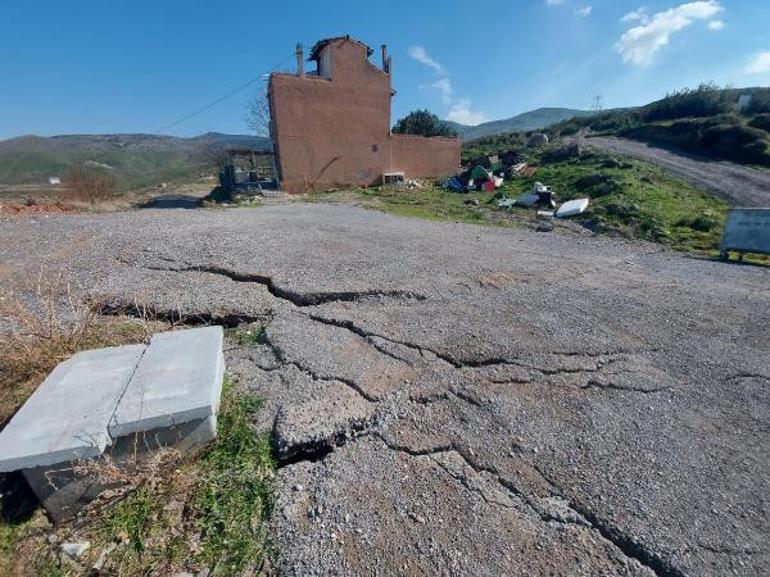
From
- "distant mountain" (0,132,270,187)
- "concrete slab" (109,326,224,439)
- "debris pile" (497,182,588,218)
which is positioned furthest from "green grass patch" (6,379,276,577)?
"distant mountain" (0,132,270,187)

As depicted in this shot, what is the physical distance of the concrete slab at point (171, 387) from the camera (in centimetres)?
197

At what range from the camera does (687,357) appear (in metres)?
3.41

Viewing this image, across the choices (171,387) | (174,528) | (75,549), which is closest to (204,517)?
(174,528)

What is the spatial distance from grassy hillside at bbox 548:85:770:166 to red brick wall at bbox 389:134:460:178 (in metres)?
14.7

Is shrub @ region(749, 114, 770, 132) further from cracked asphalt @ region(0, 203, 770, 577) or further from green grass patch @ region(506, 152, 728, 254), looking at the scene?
cracked asphalt @ region(0, 203, 770, 577)

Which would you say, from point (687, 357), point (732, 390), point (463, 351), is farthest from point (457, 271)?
point (732, 390)

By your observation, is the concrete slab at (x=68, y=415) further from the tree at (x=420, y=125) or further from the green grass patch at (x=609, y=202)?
the tree at (x=420, y=125)

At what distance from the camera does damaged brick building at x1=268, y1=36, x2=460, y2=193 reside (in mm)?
18203

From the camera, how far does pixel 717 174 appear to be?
678 inches

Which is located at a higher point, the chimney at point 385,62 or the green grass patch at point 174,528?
the chimney at point 385,62

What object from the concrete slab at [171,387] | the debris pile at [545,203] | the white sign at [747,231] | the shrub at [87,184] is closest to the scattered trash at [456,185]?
the debris pile at [545,203]

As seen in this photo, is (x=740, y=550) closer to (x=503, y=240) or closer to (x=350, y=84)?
(x=503, y=240)

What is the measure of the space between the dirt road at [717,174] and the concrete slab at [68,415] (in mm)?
17999

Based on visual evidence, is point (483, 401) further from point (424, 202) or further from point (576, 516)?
point (424, 202)
